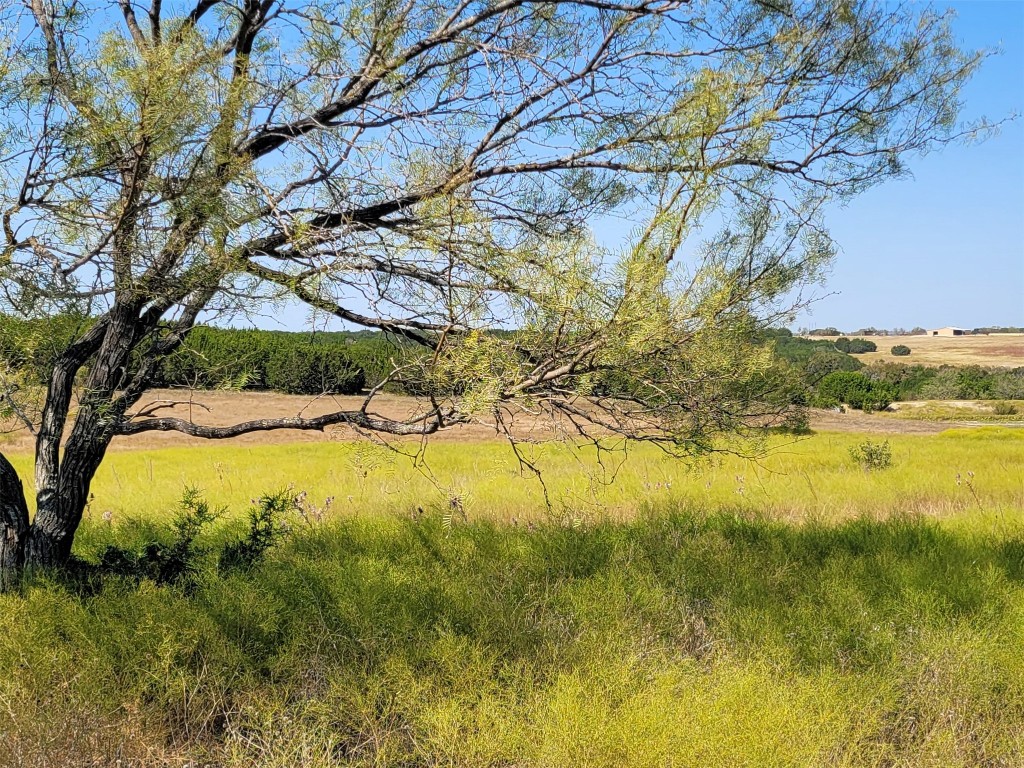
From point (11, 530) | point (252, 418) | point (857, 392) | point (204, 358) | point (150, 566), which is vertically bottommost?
point (857, 392)

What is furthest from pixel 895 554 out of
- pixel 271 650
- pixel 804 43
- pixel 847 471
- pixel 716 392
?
pixel 847 471

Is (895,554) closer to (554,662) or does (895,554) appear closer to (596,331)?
(554,662)

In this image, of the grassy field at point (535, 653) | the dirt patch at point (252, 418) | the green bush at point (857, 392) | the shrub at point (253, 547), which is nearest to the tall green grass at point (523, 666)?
the grassy field at point (535, 653)

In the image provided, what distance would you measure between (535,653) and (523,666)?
80 millimetres

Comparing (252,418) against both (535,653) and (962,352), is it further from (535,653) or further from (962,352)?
(962,352)

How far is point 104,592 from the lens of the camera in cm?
361

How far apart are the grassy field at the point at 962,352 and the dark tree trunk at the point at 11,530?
47537mm

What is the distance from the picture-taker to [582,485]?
788 centimetres

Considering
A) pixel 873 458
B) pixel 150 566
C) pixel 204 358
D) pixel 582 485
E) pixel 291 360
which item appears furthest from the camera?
pixel 873 458

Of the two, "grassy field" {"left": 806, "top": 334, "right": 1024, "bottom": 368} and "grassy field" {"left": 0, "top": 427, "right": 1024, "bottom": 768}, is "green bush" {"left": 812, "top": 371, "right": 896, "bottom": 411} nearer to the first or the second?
"grassy field" {"left": 806, "top": 334, "right": 1024, "bottom": 368}

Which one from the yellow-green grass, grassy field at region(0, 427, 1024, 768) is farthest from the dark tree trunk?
the yellow-green grass

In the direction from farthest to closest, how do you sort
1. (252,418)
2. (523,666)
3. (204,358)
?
(252,418) < (204,358) < (523,666)

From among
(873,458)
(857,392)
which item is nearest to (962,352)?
(857,392)

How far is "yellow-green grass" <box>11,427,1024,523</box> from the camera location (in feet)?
21.7
